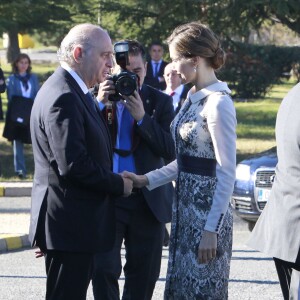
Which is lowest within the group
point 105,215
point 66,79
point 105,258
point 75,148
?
point 105,258

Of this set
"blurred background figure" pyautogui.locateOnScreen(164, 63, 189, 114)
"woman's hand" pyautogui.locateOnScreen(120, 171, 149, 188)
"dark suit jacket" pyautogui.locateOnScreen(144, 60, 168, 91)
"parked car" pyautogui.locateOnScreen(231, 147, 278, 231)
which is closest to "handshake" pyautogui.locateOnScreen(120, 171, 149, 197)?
"woman's hand" pyautogui.locateOnScreen(120, 171, 149, 188)

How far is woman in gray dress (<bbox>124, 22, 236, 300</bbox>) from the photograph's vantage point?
15.2 ft

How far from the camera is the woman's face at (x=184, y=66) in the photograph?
475 centimetres

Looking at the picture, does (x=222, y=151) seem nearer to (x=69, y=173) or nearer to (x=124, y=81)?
(x=69, y=173)

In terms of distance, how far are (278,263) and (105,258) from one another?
1.40 m

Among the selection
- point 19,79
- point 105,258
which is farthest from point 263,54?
point 105,258

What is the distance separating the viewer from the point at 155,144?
18.8 ft

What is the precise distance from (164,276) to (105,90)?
3.11 meters

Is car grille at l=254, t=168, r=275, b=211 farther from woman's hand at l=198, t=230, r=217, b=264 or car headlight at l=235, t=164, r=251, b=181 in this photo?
woman's hand at l=198, t=230, r=217, b=264

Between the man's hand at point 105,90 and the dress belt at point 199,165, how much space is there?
810 millimetres

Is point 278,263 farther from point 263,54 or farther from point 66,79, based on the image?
point 263,54

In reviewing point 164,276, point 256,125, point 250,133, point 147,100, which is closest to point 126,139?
point 147,100

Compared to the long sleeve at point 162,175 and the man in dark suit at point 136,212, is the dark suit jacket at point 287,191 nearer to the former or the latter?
the long sleeve at point 162,175

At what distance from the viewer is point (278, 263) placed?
15.3 feet
